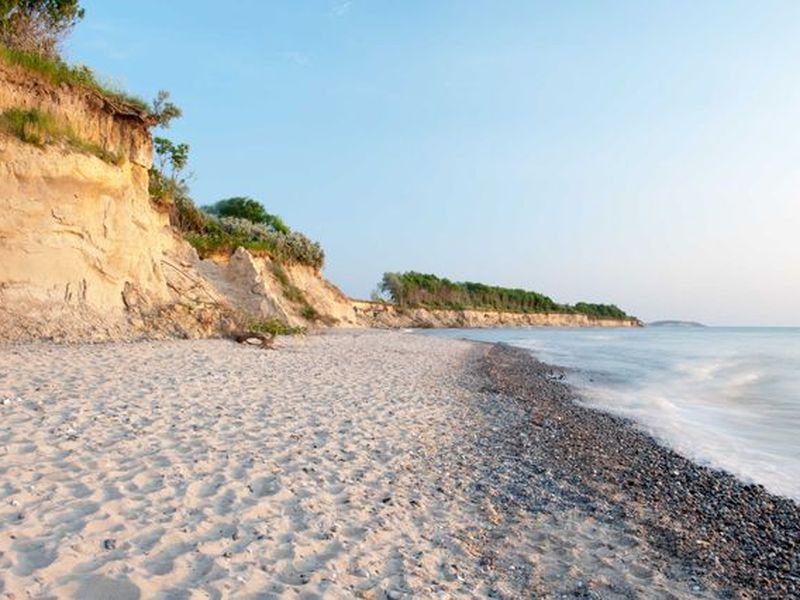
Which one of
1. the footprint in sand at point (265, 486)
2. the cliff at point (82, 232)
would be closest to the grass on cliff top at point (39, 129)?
the cliff at point (82, 232)

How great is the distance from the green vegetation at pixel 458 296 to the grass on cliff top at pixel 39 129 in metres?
55.5

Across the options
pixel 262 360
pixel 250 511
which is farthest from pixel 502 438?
pixel 262 360

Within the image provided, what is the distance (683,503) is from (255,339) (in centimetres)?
1333

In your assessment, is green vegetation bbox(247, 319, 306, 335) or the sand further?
green vegetation bbox(247, 319, 306, 335)

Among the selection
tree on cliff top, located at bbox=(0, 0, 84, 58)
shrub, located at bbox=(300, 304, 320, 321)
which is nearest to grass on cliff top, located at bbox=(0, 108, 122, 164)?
tree on cliff top, located at bbox=(0, 0, 84, 58)

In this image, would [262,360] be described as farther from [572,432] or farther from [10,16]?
[10,16]

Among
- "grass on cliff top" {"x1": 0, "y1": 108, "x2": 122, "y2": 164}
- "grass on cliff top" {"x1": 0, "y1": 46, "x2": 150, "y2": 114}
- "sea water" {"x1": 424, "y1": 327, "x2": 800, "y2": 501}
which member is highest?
"grass on cliff top" {"x1": 0, "y1": 46, "x2": 150, "y2": 114}

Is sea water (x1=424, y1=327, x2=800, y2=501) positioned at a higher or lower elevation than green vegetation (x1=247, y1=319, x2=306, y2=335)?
lower

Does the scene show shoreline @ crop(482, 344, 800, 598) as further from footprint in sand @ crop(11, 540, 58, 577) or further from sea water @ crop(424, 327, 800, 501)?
footprint in sand @ crop(11, 540, 58, 577)

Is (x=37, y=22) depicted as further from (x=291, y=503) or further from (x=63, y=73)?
(x=291, y=503)

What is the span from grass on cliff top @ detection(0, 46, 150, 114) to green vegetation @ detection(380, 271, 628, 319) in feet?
174

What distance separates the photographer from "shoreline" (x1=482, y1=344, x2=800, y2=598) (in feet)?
15.3

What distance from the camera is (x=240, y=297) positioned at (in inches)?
999

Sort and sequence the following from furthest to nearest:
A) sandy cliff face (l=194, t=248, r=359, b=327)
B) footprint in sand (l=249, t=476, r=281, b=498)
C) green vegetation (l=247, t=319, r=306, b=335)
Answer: sandy cliff face (l=194, t=248, r=359, b=327) → green vegetation (l=247, t=319, r=306, b=335) → footprint in sand (l=249, t=476, r=281, b=498)
